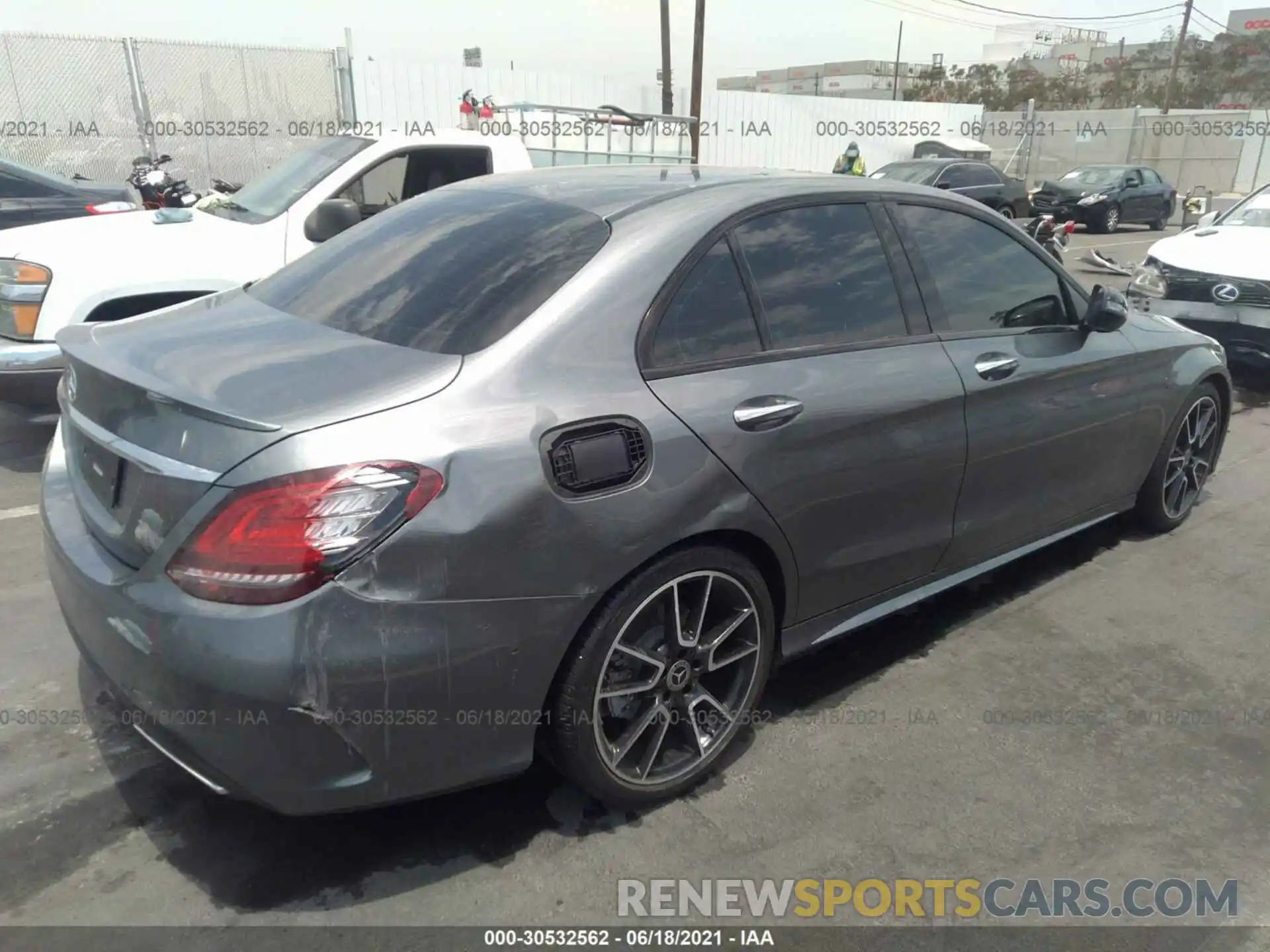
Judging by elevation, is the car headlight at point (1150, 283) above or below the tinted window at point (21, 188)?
below

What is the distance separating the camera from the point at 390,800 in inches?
87.1

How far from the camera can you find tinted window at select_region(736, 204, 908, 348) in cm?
285

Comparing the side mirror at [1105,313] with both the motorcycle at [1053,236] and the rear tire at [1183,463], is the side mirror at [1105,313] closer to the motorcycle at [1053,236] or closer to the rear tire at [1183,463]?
the rear tire at [1183,463]

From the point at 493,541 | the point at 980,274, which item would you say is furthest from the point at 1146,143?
the point at 493,541

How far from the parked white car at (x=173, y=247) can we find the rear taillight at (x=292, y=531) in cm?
319

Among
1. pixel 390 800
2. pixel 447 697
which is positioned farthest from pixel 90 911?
pixel 447 697

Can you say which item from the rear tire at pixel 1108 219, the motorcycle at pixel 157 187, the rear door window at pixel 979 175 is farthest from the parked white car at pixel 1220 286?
the rear tire at pixel 1108 219

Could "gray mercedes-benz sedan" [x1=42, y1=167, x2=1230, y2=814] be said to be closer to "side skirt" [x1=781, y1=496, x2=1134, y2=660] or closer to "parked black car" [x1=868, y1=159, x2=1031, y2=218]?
"side skirt" [x1=781, y1=496, x2=1134, y2=660]

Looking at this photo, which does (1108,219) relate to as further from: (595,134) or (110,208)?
(110,208)

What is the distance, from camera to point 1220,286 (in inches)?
282

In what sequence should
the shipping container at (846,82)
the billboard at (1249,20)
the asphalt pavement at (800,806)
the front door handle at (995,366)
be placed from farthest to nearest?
the shipping container at (846,82) < the billboard at (1249,20) < the front door handle at (995,366) < the asphalt pavement at (800,806)

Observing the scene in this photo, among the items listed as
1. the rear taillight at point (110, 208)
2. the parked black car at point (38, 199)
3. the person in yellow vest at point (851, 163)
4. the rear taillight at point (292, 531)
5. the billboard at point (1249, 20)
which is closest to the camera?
the rear taillight at point (292, 531)

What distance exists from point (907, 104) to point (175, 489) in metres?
32.9

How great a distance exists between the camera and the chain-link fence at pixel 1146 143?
100 ft
